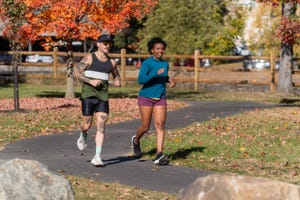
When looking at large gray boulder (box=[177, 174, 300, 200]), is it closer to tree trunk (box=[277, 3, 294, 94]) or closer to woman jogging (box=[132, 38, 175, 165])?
woman jogging (box=[132, 38, 175, 165])

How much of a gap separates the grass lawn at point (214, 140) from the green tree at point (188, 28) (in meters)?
19.4

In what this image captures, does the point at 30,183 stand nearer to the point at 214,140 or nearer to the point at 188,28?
the point at 214,140

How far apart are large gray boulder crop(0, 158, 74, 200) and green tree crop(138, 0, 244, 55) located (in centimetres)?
3651

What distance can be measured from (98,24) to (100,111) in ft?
48.2

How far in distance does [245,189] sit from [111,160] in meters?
6.83

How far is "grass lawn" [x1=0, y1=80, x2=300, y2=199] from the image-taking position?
11617mm

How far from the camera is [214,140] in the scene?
53.3 ft

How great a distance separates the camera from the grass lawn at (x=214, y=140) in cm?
1162

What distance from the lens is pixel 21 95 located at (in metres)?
30.2

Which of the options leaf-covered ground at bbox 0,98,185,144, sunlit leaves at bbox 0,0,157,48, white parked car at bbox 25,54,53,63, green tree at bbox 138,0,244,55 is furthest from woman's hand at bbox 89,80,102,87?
white parked car at bbox 25,54,53,63

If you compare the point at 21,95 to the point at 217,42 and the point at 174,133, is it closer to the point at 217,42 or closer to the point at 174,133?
the point at 174,133

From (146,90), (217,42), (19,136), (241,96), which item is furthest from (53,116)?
(217,42)

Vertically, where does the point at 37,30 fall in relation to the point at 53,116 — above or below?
above

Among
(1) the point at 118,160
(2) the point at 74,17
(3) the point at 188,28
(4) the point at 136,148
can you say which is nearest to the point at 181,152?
(4) the point at 136,148
